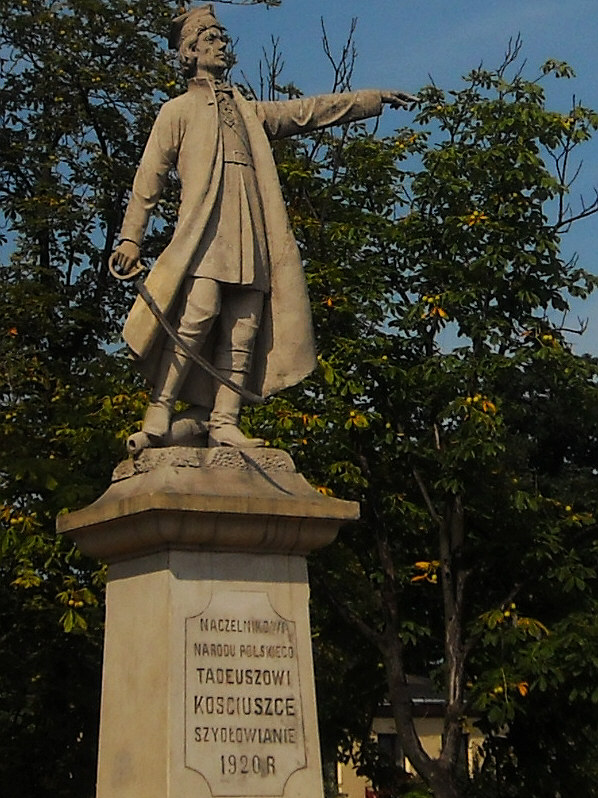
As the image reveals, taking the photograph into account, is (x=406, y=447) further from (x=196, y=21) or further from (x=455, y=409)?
(x=196, y=21)

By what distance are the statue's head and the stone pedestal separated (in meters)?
2.25

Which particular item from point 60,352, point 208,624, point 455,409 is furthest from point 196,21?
point 60,352

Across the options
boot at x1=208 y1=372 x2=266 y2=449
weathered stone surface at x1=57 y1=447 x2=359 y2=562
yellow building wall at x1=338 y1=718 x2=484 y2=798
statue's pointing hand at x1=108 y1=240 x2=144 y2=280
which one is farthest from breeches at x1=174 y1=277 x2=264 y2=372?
yellow building wall at x1=338 y1=718 x2=484 y2=798

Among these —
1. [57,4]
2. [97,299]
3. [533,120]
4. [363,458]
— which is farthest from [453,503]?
[57,4]

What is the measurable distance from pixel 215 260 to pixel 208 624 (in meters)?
1.95

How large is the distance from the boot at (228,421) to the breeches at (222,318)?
0.36 feet

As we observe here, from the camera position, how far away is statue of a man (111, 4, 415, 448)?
27.6 ft

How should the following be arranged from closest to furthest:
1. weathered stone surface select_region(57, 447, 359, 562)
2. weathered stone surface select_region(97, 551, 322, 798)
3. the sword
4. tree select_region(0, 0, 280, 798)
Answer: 1. weathered stone surface select_region(97, 551, 322, 798)
2. weathered stone surface select_region(57, 447, 359, 562)
3. the sword
4. tree select_region(0, 0, 280, 798)

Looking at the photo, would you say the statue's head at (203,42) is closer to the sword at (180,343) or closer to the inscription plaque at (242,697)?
the sword at (180,343)

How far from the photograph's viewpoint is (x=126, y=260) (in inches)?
336

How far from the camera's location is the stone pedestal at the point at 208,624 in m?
7.65

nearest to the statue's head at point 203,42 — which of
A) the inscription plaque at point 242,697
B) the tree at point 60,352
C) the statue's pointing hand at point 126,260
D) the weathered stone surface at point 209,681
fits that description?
the statue's pointing hand at point 126,260

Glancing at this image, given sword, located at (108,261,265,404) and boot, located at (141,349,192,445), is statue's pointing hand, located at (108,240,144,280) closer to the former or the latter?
sword, located at (108,261,265,404)

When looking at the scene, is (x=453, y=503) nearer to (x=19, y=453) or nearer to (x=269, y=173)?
(x=19, y=453)
